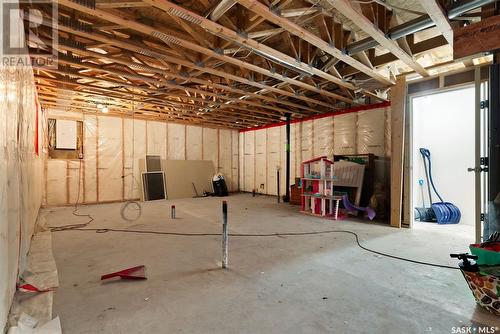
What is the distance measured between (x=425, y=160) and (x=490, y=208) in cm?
347

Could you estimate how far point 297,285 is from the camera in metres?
2.39

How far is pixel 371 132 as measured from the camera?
20.9 feet

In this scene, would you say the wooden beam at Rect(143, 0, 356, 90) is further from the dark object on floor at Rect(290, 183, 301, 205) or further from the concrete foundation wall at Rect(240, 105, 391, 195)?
the dark object on floor at Rect(290, 183, 301, 205)

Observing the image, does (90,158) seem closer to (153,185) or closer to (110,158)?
(110,158)

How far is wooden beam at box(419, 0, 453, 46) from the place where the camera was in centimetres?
238

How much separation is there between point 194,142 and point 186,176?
4.56ft

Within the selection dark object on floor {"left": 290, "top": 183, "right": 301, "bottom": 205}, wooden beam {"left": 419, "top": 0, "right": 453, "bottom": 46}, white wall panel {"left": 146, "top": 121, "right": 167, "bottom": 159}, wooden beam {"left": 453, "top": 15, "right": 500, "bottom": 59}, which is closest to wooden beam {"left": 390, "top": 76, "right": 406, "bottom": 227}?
wooden beam {"left": 419, "top": 0, "right": 453, "bottom": 46}

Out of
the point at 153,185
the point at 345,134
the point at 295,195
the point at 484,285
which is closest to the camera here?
the point at 484,285

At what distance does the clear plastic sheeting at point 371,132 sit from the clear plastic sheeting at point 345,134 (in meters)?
0.15

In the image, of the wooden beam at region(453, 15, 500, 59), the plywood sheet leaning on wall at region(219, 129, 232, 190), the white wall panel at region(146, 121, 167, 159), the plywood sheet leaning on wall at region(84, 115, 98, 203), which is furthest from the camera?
the plywood sheet leaning on wall at region(219, 129, 232, 190)

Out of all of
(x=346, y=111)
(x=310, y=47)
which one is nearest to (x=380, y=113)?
(x=346, y=111)

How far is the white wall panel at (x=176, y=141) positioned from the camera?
9039mm

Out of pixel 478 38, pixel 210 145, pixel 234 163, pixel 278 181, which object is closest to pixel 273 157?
pixel 278 181

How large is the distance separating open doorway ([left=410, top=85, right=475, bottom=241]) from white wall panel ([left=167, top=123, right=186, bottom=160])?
7221 mm
